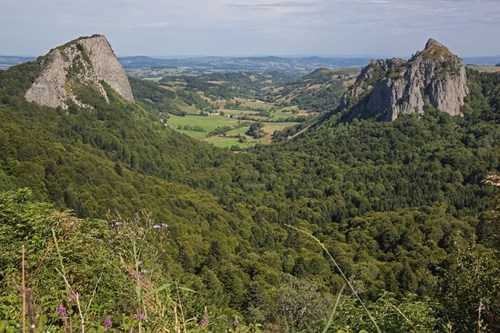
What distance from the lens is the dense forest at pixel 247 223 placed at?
6.58m

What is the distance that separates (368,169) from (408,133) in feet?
105

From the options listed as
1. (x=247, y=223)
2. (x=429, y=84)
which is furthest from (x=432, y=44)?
(x=247, y=223)

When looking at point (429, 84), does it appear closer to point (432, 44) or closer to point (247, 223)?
point (432, 44)

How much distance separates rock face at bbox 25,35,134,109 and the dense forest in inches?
176

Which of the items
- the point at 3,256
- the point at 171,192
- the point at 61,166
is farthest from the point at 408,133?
the point at 3,256

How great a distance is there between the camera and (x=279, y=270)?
211 ft

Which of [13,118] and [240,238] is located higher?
[13,118]

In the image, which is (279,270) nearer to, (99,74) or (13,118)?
(13,118)

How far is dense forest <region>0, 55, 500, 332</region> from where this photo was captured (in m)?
6.58

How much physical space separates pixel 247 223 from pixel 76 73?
9148 cm

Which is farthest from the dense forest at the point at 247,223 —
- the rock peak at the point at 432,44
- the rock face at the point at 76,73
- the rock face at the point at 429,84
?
the rock peak at the point at 432,44

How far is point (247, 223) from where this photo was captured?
8988cm

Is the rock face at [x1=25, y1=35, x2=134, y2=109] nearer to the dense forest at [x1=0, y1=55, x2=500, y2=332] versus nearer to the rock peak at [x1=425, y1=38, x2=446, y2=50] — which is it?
the dense forest at [x1=0, y1=55, x2=500, y2=332]

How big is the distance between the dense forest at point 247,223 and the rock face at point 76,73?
4.47 metres
